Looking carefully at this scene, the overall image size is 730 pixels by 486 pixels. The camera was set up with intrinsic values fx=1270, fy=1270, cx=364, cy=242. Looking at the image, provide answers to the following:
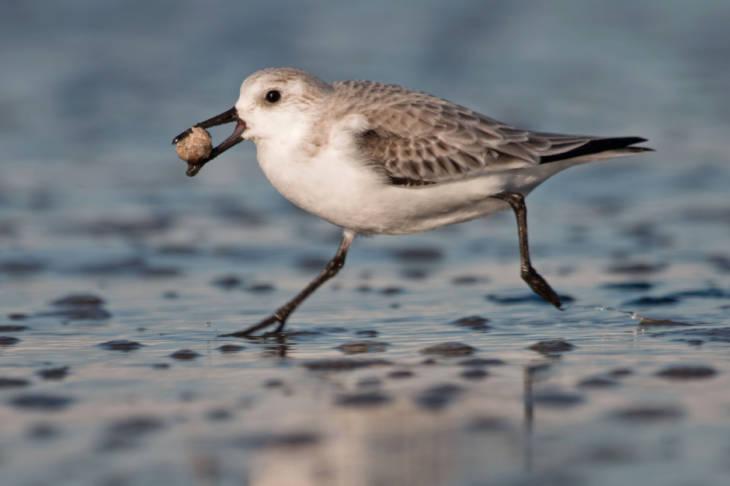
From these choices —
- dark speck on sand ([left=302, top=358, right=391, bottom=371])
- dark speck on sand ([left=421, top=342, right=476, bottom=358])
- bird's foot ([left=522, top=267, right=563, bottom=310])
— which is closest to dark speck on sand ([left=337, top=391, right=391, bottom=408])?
dark speck on sand ([left=302, top=358, right=391, bottom=371])

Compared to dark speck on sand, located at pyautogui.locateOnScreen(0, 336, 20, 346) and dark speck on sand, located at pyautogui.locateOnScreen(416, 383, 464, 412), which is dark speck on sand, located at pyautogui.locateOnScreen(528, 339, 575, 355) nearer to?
dark speck on sand, located at pyautogui.locateOnScreen(416, 383, 464, 412)

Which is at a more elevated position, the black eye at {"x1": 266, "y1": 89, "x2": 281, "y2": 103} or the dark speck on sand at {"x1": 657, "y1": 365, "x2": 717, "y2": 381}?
the black eye at {"x1": 266, "y1": 89, "x2": 281, "y2": 103}

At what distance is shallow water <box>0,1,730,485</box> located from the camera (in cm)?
459

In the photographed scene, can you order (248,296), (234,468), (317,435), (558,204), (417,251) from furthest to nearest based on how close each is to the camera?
(558,204) → (417,251) → (248,296) → (317,435) → (234,468)

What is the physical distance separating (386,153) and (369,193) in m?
0.22

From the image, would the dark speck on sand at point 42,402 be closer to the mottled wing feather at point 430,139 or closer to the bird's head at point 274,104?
the bird's head at point 274,104

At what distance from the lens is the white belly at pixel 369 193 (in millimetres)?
6297

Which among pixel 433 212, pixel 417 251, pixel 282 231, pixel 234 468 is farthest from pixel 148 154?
pixel 234 468

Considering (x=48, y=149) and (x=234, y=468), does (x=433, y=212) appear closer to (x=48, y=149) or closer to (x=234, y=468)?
(x=234, y=468)

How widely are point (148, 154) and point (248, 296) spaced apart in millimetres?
4359

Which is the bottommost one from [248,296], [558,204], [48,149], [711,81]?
[248,296]

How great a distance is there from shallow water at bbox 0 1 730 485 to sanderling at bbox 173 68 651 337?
0.66 m

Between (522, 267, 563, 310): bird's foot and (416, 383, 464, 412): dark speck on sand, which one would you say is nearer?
(416, 383, 464, 412): dark speck on sand

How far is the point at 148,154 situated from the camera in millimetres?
11719
